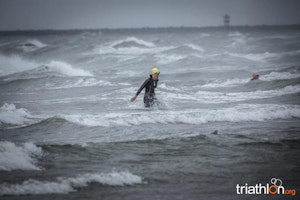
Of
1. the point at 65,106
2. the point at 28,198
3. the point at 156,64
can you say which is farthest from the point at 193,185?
the point at 156,64

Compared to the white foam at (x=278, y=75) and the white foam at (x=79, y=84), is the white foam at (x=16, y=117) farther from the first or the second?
the white foam at (x=278, y=75)

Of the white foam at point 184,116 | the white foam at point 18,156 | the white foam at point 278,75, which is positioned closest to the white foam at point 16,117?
the white foam at point 184,116

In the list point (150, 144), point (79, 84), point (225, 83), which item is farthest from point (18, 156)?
point (225, 83)

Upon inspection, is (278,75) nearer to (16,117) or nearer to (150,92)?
(150,92)

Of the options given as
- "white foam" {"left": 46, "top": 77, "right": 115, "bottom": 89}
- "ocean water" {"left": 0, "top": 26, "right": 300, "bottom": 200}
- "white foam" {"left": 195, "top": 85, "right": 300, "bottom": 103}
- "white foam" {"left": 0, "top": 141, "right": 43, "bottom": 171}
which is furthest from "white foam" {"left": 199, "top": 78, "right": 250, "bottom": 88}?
"white foam" {"left": 0, "top": 141, "right": 43, "bottom": 171}

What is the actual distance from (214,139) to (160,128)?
1.79m

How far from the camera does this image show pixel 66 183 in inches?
250

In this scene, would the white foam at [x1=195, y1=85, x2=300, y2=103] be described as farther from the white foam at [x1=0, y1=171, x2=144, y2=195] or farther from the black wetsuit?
the white foam at [x1=0, y1=171, x2=144, y2=195]

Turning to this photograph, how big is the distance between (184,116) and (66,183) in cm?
554

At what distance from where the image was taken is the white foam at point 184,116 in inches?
436

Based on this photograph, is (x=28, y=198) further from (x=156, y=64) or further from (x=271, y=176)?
(x=156, y=64)

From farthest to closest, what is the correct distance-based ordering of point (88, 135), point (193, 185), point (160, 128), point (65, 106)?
point (65, 106), point (160, 128), point (88, 135), point (193, 185)

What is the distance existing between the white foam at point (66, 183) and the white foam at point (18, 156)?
916 mm

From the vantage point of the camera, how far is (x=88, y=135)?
9750 mm
